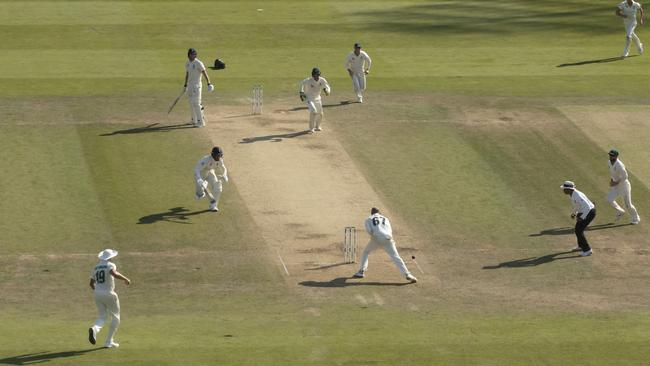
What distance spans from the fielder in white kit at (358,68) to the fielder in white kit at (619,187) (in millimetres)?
12444

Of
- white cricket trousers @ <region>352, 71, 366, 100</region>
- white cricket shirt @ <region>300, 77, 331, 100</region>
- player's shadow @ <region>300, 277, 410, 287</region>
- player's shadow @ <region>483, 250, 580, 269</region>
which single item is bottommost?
player's shadow @ <region>300, 277, 410, 287</region>

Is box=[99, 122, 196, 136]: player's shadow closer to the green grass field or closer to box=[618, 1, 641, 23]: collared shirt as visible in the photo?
the green grass field

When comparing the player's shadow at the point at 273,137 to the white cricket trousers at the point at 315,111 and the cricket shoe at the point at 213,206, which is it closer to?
the white cricket trousers at the point at 315,111

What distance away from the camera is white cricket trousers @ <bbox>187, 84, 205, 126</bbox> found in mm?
43844

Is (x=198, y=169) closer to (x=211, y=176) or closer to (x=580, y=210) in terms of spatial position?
(x=211, y=176)

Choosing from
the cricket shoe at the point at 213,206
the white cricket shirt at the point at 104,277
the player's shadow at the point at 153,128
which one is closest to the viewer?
the white cricket shirt at the point at 104,277

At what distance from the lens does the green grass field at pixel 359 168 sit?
2861 cm

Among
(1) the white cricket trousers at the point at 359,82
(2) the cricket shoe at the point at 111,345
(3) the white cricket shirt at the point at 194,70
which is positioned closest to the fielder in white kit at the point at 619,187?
(1) the white cricket trousers at the point at 359,82

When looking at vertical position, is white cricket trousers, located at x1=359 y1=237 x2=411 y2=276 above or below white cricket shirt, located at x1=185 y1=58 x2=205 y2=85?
below

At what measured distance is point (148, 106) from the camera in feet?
154

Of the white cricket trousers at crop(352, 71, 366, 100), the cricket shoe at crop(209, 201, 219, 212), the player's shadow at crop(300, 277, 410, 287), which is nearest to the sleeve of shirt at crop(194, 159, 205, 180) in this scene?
the cricket shoe at crop(209, 201, 219, 212)

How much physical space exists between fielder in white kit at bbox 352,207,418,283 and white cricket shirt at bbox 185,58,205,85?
42.6 ft

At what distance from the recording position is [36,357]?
26.8 meters

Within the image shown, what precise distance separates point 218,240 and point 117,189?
190 inches
